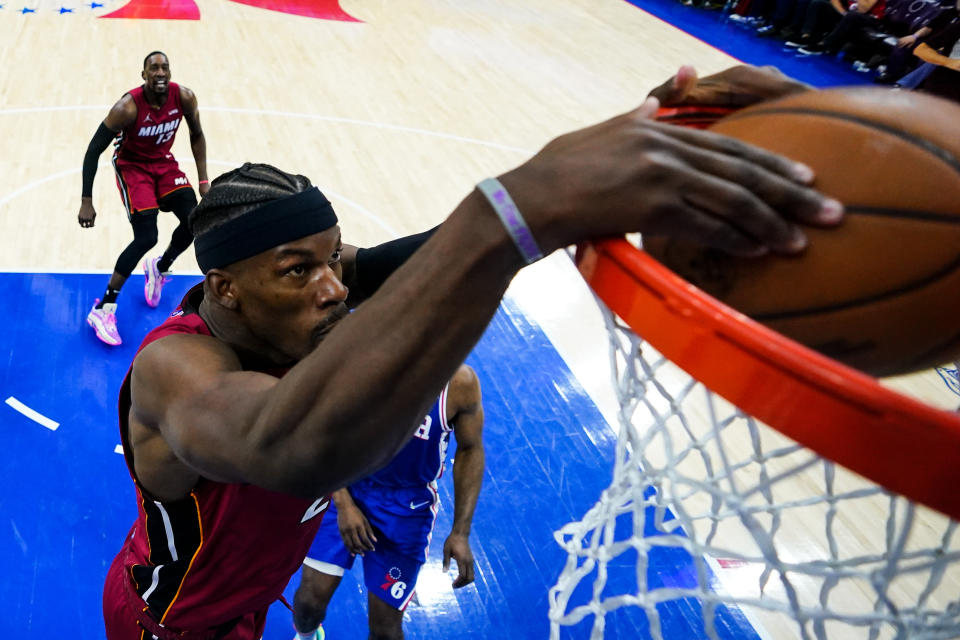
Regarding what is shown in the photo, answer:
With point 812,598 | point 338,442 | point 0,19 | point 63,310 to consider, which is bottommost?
point 0,19

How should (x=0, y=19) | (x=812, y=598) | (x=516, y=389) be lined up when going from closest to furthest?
1. (x=812, y=598)
2. (x=516, y=389)
3. (x=0, y=19)

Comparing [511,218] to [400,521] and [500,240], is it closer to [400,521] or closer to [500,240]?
[500,240]

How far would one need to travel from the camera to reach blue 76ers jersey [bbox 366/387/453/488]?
2.69m

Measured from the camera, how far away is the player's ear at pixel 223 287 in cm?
170

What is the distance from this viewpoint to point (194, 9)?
1128 cm

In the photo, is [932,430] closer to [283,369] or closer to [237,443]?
Answer: [237,443]

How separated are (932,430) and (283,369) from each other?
4.41 feet

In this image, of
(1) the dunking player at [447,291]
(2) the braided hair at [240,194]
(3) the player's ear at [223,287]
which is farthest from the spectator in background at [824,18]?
(3) the player's ear at [223,287]

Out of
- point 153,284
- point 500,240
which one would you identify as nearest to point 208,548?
point 500,240

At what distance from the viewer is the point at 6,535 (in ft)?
11.1

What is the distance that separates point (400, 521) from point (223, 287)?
140cm

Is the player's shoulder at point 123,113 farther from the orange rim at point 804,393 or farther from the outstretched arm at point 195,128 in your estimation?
the orange rim at point 804,393

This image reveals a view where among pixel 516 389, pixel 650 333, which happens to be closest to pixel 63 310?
pixel 516 389

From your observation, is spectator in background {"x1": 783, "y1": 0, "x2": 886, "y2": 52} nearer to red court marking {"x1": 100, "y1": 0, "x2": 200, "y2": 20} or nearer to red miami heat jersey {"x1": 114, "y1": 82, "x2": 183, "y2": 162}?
red court marking {"x1": 100, "y1": 0, "x2": 200, "y2": 20}
